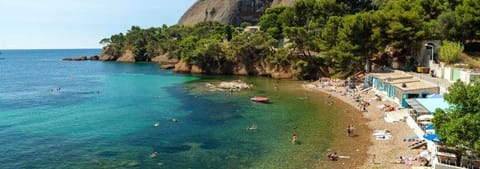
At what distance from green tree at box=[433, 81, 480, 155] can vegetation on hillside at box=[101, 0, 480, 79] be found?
3721 cm

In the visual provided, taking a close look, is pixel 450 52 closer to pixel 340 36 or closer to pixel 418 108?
pixel 340 36

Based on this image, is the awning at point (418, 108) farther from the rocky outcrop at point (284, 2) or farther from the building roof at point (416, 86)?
the rocky outcrop at point (284, 2)

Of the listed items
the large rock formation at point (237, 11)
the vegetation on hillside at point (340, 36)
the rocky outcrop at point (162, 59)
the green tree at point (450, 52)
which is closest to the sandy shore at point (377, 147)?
the green tree at point (450, 52)

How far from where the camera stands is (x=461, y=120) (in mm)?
19859

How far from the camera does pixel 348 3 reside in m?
91.9

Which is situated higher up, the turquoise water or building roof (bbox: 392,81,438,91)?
building roof (bbox: 392,81,438,91)

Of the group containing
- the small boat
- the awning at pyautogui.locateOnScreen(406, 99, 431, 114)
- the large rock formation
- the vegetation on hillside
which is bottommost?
the small boat

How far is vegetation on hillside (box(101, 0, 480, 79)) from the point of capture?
2228 inches

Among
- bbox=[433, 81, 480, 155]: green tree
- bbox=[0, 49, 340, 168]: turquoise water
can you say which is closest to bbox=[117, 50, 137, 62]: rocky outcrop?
bbox=[0, 49, 340, 168]: turquoise water

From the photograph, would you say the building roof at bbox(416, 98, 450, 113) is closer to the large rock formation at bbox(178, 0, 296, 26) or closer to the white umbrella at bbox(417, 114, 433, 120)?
the white umbrella at bbox(417, 114, 433, 120)

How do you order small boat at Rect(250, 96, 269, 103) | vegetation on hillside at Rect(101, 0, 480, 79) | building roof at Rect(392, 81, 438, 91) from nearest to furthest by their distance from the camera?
building roof at Rect(392, 81, 438, 91) < small boat at Rect(250, 96, 269, 103) < vegetation on hillside at Rect(101, 0, 480, 79)

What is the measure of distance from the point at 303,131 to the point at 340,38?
3203 centimetres

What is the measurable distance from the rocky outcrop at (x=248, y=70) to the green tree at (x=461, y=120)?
180 feet

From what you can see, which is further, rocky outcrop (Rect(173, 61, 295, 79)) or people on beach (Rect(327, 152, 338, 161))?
rocky outcrop (Rect(173, 61, 295, 79))
